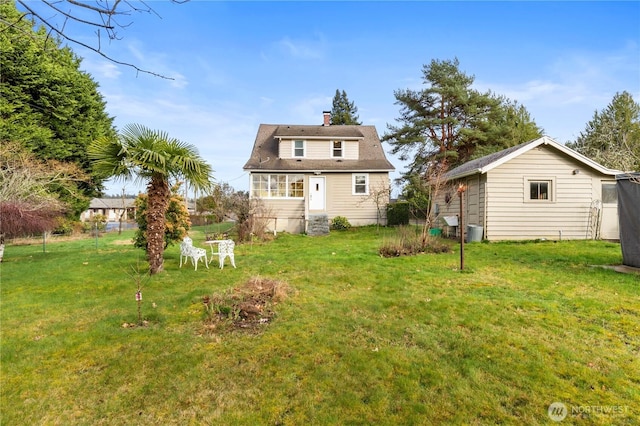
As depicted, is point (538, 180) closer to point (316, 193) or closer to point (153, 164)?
point (316, 193)

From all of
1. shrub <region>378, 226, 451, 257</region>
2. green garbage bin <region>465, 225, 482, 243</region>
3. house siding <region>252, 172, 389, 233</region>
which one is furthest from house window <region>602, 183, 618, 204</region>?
house siding <region>252, 172, 389, 233</region>

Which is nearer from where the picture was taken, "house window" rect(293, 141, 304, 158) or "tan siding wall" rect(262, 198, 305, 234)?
"tan siding wall" rect(262, 198, 305, 234)

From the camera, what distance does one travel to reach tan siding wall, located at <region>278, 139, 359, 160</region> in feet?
65.3

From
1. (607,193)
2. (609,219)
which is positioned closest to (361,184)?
(607,193)

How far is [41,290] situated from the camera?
692 centimetres

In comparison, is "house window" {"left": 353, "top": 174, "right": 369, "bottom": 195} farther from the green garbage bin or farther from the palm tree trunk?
the palm tree trunk

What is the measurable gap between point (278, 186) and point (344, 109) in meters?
29.4

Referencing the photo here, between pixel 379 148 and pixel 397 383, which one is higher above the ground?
pixel 379 148

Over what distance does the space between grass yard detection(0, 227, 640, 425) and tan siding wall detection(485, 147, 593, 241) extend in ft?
18.6

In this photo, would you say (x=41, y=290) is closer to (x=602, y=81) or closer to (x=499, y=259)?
(x=499, y=259)

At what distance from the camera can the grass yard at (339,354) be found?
9.42 ft

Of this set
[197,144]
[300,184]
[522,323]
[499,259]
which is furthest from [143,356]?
[300,184]

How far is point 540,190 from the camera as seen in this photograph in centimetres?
1288

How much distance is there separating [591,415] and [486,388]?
2.61 feet
